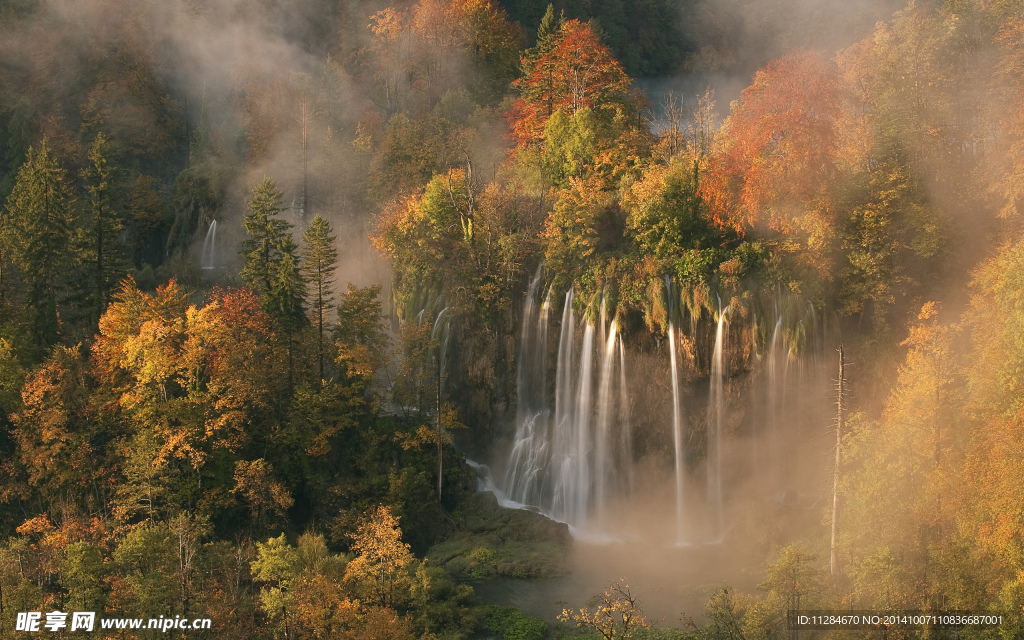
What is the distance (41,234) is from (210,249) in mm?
17461

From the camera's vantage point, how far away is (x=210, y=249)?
5981 centimetres

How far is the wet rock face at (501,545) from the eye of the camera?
34062 millimetres

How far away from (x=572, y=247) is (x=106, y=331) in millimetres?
21993

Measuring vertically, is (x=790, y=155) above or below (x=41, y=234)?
above

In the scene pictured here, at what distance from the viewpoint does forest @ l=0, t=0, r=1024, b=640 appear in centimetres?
2761

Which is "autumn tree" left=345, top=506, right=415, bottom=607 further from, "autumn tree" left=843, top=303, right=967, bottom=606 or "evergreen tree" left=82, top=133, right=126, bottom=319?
"evergreen tree" left=82, top=133, right=126, bottom=319

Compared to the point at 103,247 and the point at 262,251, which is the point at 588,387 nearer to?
the point at 262,251

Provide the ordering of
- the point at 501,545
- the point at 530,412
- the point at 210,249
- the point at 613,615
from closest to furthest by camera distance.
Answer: the point at 613,615 < the point at 501,545 < the point at 530,412 < the point at 210,249

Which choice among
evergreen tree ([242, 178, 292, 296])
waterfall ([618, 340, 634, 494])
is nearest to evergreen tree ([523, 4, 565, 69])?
evergreen tree ([242, 178, 292, 296])

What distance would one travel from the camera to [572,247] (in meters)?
41.8

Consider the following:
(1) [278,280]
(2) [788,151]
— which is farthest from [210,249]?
(2) [788,151]

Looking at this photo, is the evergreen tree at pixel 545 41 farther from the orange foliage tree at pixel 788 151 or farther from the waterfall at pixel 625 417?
the waterfall at pixel 625 417

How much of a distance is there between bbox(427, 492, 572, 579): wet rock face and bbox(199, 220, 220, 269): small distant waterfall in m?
30.7

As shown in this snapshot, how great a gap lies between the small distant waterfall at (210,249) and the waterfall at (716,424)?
124 feet
